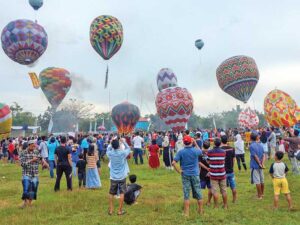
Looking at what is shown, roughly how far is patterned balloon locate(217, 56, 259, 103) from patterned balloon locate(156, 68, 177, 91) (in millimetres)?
7584

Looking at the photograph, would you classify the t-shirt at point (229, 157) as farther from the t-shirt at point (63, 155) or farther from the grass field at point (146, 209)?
the t-shirt at point (63, 155)

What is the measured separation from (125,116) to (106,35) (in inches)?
296

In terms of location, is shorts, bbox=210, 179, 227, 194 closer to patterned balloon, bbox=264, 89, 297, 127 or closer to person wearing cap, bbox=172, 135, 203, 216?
person wearing cap, bbox=172, 135, 203, 216

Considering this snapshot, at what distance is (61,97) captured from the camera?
43625 mm

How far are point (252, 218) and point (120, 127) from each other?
25.2 m

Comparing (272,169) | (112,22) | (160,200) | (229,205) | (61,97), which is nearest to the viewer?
(272,169)

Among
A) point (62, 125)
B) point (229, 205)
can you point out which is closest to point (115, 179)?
point (229, 205)

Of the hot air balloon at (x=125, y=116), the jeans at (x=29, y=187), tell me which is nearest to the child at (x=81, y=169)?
the jeans at (x=29, y=187)

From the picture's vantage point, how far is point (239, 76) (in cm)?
3800

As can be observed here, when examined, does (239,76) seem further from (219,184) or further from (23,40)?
(219,184)

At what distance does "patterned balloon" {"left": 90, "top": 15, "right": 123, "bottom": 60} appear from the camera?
3147cm

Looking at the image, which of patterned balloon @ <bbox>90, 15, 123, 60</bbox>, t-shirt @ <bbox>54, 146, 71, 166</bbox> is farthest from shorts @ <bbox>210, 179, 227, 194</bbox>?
patterned balloon @ <bbox>90, 15, 123, 60</bbox>

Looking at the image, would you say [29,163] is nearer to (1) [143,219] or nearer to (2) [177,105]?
(1) [143,219]

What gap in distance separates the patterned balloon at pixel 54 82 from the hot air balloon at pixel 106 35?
35.9ft
